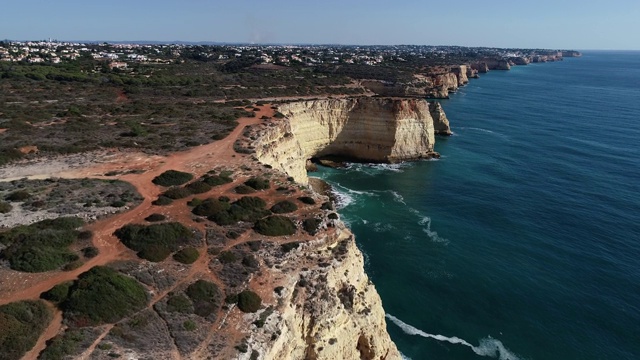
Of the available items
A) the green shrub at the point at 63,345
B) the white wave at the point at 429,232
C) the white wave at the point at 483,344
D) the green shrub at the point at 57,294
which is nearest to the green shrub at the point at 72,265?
the green shrub at the point at 57,294

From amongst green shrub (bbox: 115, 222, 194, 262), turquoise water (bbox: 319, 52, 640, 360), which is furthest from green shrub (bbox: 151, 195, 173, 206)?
turquoise water (bbox: 319, 52, 640, 360)

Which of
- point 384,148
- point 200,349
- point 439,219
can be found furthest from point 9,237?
point 384,148

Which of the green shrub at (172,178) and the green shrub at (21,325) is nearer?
the green shrub at (21,325)

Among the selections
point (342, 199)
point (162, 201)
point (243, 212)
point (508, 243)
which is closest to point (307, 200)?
point (243, 212)

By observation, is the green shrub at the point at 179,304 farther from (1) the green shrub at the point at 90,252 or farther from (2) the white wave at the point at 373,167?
(2) the white wave at the point at 373,167

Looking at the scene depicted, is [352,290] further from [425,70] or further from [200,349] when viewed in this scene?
[425,70]

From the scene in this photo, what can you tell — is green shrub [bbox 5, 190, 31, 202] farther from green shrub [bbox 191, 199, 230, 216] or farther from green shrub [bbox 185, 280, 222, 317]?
green shrub [bbox 185, 280, 222, 317]

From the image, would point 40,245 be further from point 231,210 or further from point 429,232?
point 429,232
